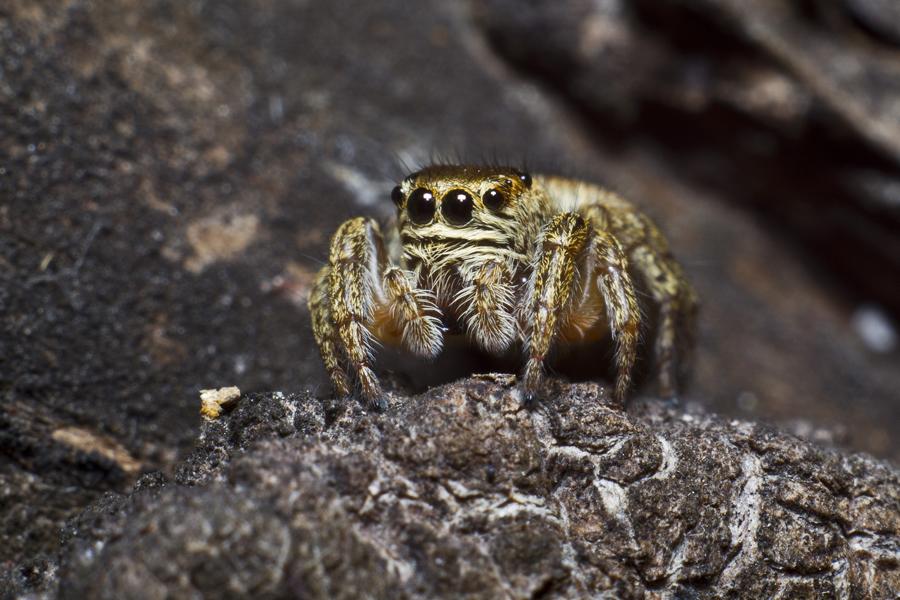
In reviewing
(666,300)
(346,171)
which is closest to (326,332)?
(666,300)

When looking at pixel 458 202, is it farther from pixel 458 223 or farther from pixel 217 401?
pixel 217 401

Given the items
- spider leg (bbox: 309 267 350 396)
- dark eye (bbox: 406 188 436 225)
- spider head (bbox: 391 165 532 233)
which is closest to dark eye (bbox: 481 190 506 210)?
spider head (bbox: 391 165 532 233)

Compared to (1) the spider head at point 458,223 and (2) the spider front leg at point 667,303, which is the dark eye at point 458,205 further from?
(2) the spider front leg at point 667,303

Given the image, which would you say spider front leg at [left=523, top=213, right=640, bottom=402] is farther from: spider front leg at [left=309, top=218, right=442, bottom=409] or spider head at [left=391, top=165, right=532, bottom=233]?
spider front leg at [left=309, top=218, right=442, bottom=409]

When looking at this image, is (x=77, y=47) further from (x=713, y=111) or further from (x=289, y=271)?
(x=713, y=111)

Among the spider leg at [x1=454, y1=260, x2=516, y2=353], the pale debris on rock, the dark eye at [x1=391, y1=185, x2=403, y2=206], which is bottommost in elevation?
the pale debris on rock

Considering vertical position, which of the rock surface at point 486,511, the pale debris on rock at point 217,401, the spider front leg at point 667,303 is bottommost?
the rock surface at point 486,511

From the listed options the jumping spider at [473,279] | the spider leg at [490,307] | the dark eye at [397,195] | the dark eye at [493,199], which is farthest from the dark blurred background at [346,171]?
the dark eye at [493,199]

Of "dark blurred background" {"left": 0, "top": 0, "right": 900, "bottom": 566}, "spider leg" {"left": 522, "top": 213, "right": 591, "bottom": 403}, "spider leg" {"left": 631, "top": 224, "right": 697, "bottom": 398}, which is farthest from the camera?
"dark blurred background" {"left": 0, "top": 0, "right": 900, "bottom": 566}
